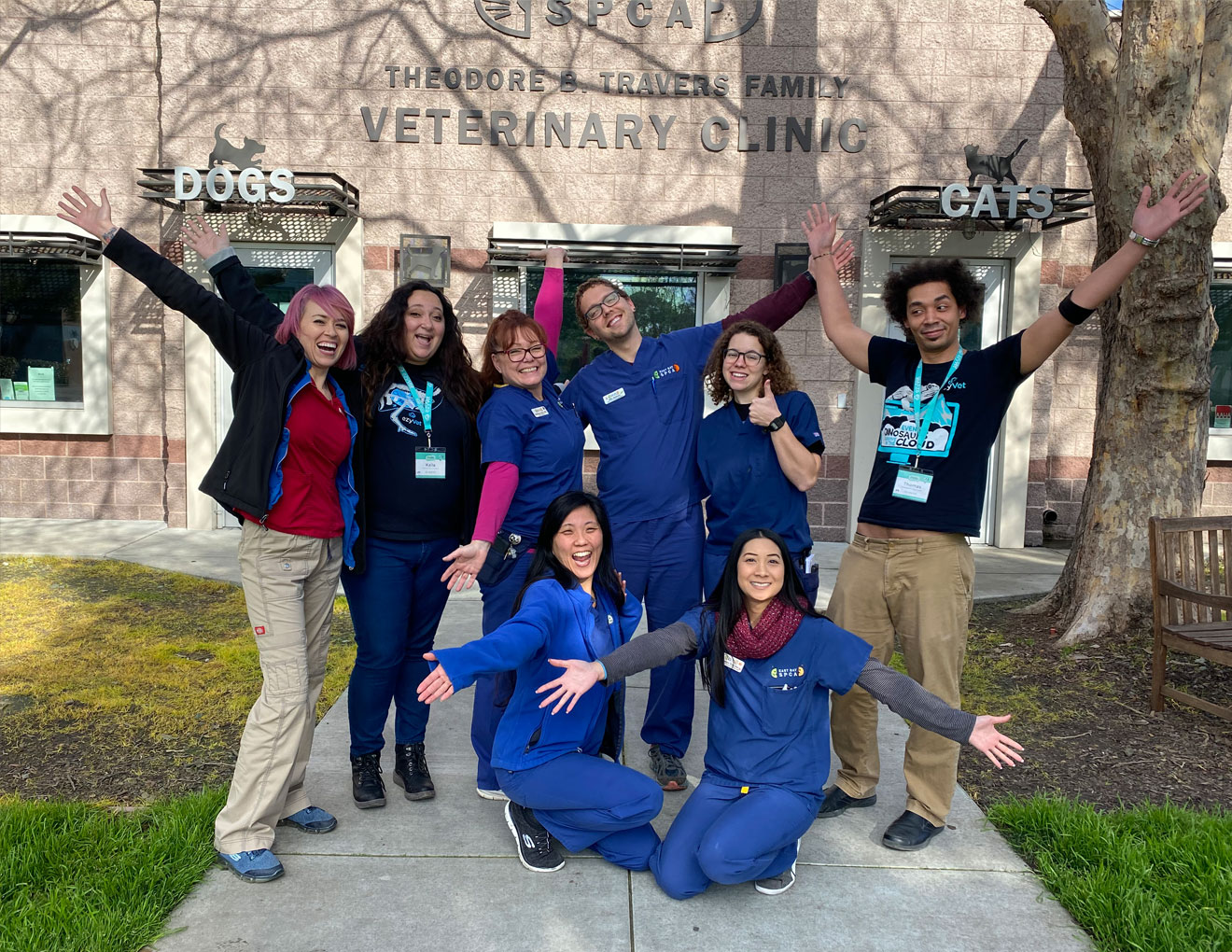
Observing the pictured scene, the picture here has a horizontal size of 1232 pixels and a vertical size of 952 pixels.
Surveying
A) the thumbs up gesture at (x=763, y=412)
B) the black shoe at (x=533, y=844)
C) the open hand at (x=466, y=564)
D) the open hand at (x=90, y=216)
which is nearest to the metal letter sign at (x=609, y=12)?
the open hand at (x=90, y=216)

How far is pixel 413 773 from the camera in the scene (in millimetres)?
3471

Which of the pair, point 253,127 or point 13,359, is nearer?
point 253,127

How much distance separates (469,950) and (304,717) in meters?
0.93

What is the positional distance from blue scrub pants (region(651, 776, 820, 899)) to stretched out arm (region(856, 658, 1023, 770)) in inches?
17.0

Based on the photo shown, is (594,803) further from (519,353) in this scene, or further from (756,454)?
(519,353)

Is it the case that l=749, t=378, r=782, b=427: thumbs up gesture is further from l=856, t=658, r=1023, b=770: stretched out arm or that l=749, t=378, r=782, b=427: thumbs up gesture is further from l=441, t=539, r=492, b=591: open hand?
l=441, t=539, r=492, b=591: open hand

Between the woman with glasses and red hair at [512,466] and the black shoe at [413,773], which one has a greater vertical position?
the woman with glasses and red hair at [512,466]

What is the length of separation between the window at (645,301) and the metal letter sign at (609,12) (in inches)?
84.8

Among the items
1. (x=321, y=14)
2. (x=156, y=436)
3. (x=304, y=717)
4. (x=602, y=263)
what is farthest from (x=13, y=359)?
(x=304, y=717)

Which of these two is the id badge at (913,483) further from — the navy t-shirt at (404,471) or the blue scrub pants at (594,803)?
the navy t-shirt at (404,471)

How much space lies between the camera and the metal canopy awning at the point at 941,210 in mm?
7648

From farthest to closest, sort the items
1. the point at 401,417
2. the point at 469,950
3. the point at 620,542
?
the point at 620,542
the point at 401,417
the point at 469,950

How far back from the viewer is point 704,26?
830 cm

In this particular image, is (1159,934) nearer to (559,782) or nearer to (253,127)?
(559,782)
